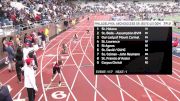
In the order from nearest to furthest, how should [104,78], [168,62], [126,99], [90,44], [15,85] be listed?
[168,62], [126,99], [15,85], [104,78], [90,44]

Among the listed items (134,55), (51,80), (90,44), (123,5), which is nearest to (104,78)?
(51,80)

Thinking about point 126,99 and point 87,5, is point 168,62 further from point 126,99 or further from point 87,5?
point 87,5

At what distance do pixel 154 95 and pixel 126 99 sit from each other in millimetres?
1233

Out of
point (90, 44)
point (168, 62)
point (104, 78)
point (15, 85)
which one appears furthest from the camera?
point (90, 44)

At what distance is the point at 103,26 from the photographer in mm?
7465
